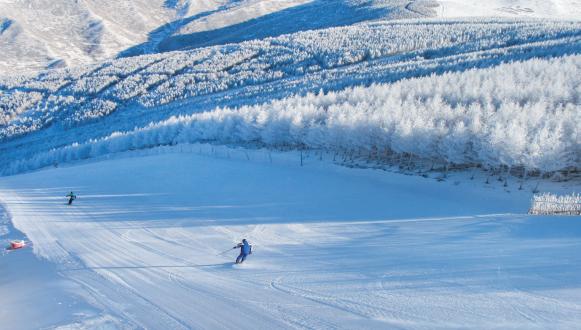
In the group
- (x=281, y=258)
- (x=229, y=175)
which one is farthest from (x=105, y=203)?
(x=281, y=258)

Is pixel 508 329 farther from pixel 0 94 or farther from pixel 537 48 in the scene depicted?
pixel 0 94

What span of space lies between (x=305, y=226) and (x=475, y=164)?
11451 millimetres

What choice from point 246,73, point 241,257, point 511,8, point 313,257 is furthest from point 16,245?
point 511,8

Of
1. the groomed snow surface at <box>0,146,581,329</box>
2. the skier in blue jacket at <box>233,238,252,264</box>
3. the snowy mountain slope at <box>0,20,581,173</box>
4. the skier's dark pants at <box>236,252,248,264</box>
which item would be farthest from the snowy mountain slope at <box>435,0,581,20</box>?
the skier's dark pants at <box>236,252,248,264</box>

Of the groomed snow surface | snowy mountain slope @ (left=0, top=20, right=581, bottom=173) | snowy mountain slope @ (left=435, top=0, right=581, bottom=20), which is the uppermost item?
snowy mountain slope @ (left=435, top=0, right=581, bottom=20)

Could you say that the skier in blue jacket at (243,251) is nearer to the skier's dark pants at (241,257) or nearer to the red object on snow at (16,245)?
the skier's dark pants at (241,257)

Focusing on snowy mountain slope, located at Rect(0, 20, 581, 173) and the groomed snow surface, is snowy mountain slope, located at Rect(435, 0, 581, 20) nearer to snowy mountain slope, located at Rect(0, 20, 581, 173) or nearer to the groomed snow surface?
snowy mountain slope, located at Rect(0, 20, 581, 173)

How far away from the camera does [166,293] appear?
38.1 ft

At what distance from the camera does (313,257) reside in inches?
530

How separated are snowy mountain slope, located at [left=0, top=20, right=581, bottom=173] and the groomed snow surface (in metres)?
22.3

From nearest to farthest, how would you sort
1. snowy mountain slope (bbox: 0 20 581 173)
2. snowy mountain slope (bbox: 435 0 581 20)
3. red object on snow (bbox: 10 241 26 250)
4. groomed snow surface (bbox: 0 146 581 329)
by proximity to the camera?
groomed snow surface (bbox: 0 146 581 329) < red object on snow (bbox: 10 241 26 250) < snowy mountain slope (bbox: 0 20 581 173) < snowy mountain slope (bbox: 435 0 581 20)

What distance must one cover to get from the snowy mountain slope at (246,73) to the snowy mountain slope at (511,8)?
38.0 metres

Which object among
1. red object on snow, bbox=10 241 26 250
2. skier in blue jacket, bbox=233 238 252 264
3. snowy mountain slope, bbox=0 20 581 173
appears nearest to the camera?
skier in blue jacket, bbox=233 238 252 264

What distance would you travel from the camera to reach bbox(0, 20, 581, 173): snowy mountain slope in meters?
72.1
